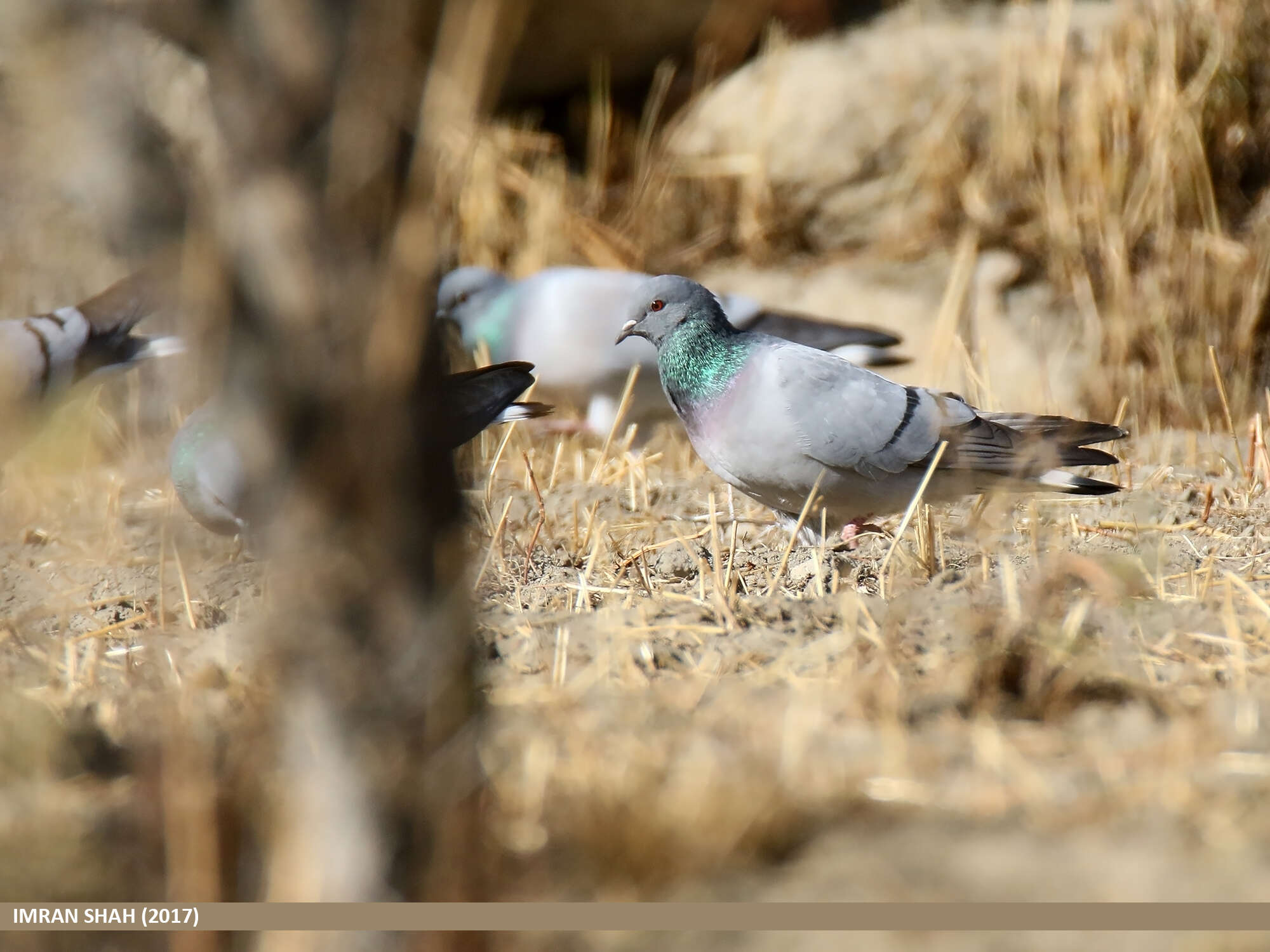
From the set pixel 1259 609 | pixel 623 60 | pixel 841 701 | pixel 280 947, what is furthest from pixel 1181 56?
pixel 280 947

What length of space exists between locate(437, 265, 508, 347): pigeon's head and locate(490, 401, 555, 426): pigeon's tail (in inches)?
50.3

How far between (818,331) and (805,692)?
10.7 feet

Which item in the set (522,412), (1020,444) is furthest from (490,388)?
(1020,444)

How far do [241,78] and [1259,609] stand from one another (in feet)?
7.00

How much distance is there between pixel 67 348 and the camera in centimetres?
470

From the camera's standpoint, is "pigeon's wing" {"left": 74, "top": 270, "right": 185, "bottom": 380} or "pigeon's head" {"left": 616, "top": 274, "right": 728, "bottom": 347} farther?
"pigeon's wing" {"left": 74, "top": 270, "right": 185, "bottom": 380}

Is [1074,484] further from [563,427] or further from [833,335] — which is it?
[563,427]

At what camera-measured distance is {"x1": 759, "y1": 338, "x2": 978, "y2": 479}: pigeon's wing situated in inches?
120

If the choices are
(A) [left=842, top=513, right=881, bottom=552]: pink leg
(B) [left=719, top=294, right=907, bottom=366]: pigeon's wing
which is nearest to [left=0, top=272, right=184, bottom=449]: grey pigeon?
(B) [left=719, top=294, right=907, bottom=366]: pigeon's wing

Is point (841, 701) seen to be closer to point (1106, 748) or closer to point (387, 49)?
point (1106, 748)

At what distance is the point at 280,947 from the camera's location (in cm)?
124

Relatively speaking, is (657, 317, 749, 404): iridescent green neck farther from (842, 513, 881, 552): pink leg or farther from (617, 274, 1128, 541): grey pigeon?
(842, 513, 881, 552): pink leg

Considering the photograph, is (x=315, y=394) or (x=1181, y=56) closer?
(x=315, y=394)

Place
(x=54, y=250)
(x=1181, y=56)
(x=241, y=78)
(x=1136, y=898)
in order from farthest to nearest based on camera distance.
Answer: (x=54, y=250) < (x=1181, y=56) < (x=1136, y=898) < (x=241, y=78)
